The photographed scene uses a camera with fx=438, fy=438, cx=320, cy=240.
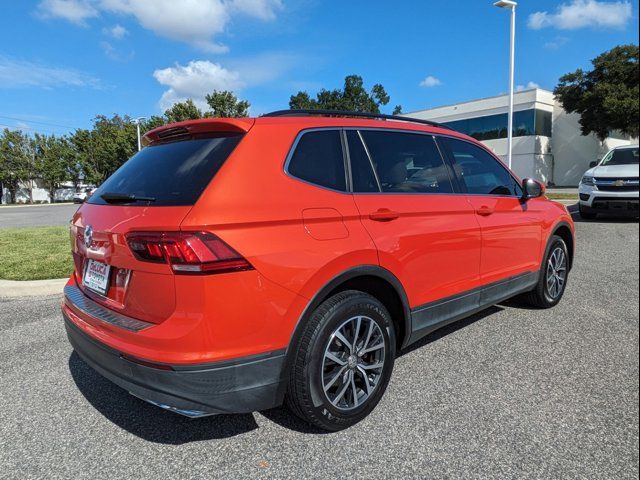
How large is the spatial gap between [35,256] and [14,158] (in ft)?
172

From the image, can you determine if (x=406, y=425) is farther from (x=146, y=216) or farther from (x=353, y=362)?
(x=146, y=216)

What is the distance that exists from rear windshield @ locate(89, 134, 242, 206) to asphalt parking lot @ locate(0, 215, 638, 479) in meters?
1.35

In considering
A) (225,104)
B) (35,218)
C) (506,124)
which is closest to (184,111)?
(225,104)

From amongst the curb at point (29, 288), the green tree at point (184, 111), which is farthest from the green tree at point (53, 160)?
the curb at point (29, 288)

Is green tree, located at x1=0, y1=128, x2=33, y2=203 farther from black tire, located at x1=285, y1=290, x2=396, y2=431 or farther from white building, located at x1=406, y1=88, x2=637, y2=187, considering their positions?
black tire, located at x1=285, y1=290, x2=396, y2=431

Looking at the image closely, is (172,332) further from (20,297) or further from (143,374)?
(20,297)

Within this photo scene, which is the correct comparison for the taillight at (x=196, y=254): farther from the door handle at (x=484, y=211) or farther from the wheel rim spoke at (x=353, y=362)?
the door handle at (x=484, y=211)

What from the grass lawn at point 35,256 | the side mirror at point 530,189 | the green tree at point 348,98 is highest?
the green tree at point 348,98

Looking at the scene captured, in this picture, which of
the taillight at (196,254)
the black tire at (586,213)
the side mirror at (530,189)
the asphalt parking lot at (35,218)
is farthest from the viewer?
the asphalt parking lot at (35,218)

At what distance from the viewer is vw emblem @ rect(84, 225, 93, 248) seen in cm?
247

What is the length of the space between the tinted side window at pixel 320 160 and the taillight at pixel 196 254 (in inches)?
24.2

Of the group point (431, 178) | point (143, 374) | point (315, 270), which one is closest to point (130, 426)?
point (143, 374)

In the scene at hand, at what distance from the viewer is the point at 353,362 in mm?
2561

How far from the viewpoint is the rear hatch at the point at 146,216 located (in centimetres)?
208
